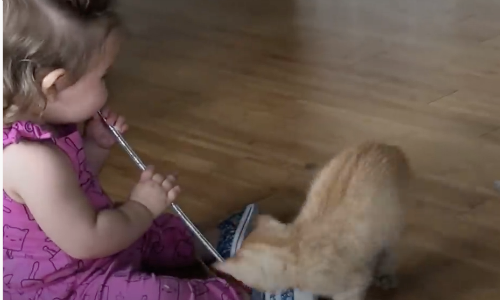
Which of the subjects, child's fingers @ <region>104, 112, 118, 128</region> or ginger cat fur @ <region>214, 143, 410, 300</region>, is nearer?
ginger cat fur @ <region>214, 143, 410, 300</region>

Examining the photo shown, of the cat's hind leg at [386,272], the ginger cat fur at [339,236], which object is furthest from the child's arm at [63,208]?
the cat's hind leg at [386,272]

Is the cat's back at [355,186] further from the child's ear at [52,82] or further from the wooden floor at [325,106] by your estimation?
the child's ear at [52,82]

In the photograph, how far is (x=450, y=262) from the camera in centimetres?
129

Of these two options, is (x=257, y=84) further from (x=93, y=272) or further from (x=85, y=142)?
(x=93, y=272)

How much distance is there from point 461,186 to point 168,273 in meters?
0.58

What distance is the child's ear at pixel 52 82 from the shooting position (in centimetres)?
98

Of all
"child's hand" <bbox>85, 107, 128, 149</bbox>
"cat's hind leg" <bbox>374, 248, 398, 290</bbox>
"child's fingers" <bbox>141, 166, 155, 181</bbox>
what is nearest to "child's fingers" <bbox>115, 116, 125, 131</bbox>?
"child's hand" <bbox>85, 107, 128, 149</bbox>

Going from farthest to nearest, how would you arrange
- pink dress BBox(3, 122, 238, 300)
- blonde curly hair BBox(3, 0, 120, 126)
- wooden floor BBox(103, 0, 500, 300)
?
wooden floor BBox(103, 0, 500, 300), pink dress BBox(3, 122, 238, 300), blonde curly hair BBox(3, 0, 120, 126)

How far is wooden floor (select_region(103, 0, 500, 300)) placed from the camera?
140 centimetres

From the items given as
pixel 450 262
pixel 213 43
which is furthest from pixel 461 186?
pixel 213 43

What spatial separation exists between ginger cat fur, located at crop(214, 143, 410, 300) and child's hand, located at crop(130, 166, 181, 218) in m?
0.12

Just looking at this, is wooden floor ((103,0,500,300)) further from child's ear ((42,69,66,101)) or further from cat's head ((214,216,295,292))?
child's ear ((42,69,66,101))

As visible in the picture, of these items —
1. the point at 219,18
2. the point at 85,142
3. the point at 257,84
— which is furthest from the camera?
the point at 219,18

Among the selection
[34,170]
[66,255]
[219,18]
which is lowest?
[219,18]
